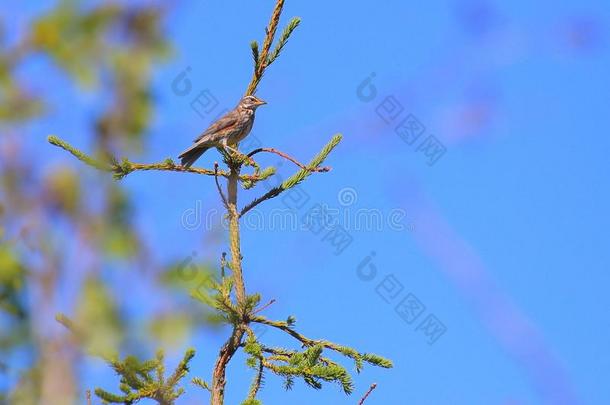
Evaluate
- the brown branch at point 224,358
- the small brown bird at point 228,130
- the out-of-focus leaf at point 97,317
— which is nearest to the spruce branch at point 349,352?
the brown branch at point 224,358

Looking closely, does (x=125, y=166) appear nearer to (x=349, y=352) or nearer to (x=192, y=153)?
(x=349, y=352)

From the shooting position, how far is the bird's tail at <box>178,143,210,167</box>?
9422 millimetres

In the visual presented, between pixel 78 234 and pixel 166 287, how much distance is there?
405mm

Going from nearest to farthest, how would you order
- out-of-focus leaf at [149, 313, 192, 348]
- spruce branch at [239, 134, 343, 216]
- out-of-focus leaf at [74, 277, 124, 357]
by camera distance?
out-of-focus leaf at [74, 277, 124, 357]
out-of-focus leaf at [149, 313, 192, 348]
spruce branch at [239, 134, 343, 216]

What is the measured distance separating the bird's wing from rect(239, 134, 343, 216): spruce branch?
3416 millimetres

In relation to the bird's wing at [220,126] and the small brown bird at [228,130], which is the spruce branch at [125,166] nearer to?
the small brown bird at [228,130]

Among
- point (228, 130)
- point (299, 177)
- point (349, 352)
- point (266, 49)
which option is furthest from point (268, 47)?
point (228, 130)

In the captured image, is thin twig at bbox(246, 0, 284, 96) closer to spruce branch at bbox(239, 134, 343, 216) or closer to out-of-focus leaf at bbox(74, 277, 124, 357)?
spruce branch at bbox(239, 134, 343, 216)

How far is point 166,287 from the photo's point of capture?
143 inches

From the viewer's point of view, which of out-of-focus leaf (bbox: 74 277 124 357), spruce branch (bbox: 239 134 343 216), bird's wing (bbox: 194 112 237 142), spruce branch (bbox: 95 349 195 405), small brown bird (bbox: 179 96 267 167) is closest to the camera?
out-of-focus leaf (bbox: 74 277 124 357)

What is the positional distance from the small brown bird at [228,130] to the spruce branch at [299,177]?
2.96 metres

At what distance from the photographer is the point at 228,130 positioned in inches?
371

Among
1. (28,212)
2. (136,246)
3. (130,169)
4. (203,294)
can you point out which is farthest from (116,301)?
(130,169)

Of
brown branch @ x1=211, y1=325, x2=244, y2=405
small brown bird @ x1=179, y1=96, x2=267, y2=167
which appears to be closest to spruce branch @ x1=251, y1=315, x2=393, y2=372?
brown branch @ x1=211, y1=325, x2=244, y2=405
